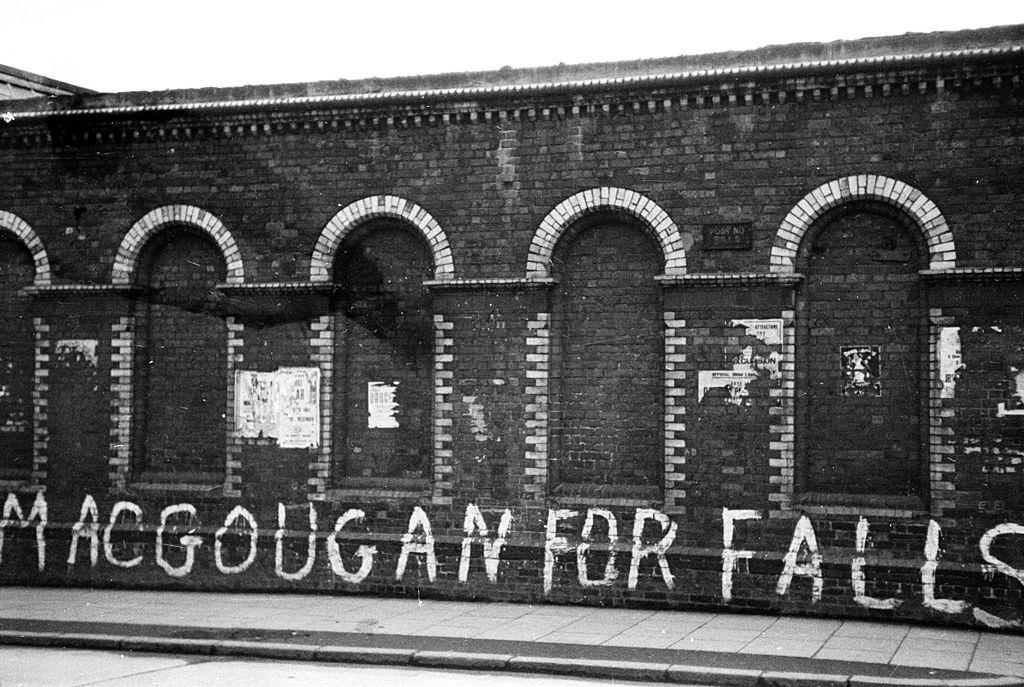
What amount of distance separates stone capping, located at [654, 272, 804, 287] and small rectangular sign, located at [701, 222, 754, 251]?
286 millimetres

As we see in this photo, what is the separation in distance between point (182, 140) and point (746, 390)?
746 cm

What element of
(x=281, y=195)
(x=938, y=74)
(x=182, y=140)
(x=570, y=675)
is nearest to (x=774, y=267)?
(x=938, y=74)

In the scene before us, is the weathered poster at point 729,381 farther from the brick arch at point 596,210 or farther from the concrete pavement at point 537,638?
the concrete pavement at point 537,638

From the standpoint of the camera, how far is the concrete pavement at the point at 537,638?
9.77m

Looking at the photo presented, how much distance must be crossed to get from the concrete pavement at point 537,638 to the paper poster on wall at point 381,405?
2.03 metres

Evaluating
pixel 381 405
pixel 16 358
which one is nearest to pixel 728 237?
pixel 381 405

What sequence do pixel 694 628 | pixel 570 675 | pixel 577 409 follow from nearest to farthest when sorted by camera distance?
pixel 570 675
pixel 694 628
pixel 577 409

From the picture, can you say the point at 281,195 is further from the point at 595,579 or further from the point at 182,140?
the point at 595,579

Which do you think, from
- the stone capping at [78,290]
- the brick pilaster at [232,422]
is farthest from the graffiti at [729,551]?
the stone capping at [78,290]

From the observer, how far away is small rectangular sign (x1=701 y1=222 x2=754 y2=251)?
12594 millimetres

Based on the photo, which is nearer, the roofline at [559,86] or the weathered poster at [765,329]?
the roofline at [559,86]

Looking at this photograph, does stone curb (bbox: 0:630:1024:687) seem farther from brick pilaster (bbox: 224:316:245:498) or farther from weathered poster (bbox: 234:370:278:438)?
weathered poster (bbox: 234:370:278:438)

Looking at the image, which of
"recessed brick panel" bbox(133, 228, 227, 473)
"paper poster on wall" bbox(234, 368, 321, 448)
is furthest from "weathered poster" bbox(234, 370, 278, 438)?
"recessed brick panel" bbox(133, 228, 227, 473)

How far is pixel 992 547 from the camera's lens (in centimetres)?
1169
